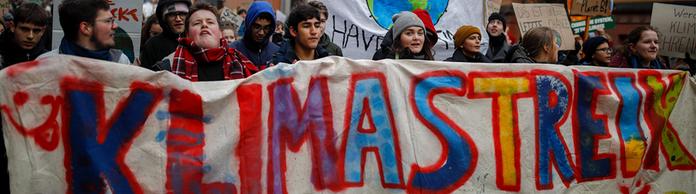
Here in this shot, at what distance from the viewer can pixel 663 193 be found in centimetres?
481

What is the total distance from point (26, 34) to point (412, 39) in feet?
7.55

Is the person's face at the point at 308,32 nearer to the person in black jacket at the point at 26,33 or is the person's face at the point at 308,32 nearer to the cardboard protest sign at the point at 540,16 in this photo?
the person in black jacket at the point at 26,33

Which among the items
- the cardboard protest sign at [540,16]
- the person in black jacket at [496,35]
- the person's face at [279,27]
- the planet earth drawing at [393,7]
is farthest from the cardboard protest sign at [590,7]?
the person's face at [279,27]

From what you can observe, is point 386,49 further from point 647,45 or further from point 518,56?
point 647,45

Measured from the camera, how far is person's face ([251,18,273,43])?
516 cm

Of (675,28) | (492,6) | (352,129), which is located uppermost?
(492,6)

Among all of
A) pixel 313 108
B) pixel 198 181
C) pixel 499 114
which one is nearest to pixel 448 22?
pixel 499 114

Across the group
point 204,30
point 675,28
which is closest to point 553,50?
point 204,30

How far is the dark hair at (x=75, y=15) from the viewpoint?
3.69 m

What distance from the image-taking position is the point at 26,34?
516 cm

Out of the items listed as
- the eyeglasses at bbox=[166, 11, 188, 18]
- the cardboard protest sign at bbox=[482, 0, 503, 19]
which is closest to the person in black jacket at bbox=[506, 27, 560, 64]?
the eyeglasses at bbox=[166, 11, 188, 18]

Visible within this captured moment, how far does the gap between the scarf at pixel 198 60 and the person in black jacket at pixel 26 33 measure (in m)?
1.61

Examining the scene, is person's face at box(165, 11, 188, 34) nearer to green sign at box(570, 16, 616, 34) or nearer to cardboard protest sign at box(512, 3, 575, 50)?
cardboard protest sign at box(512, 3, 575, 50)

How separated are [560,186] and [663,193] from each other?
2.52ft
